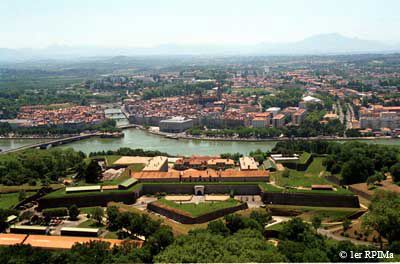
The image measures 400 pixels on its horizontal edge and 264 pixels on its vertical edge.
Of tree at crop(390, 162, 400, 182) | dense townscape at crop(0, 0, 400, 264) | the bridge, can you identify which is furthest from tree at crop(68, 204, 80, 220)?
the bridge

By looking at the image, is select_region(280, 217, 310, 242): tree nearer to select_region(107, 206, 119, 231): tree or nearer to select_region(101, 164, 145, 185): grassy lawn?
select_region(107, 206, 119, 231): tree

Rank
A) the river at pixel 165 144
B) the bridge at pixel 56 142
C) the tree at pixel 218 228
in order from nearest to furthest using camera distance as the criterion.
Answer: the tree at pixel 218 228
the river at pixel 165 144
the bridge at pixel 56 142

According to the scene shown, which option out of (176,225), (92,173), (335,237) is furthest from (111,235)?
(335,237)

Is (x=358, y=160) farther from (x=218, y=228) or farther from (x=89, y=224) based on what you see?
(x=89, y=224)

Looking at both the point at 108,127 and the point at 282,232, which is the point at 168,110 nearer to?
the point at 108,127

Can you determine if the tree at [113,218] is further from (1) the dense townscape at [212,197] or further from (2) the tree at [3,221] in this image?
(2) the tree at [3,221]

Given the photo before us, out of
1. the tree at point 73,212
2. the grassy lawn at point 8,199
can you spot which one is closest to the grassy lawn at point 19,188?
the grassy lawn at point 8,199

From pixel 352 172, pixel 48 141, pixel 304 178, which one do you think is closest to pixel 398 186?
pixel 352 172
